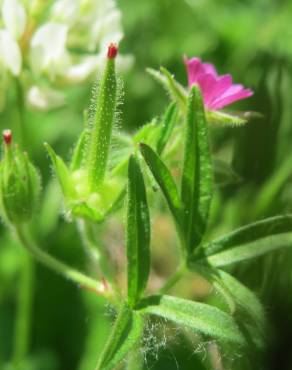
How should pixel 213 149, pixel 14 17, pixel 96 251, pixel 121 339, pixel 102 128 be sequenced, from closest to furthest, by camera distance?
pixel 121 339 → pixel 102 128 → pixel 96 251 → pixel 14 17 → pixel 213 149

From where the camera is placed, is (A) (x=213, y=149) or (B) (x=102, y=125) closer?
(B) (x=102, y=125)

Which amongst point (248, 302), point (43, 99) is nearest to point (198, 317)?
point (248, 302)

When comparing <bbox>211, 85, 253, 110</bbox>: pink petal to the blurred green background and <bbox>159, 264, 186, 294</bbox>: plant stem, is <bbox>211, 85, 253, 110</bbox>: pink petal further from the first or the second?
<bbox>159, 264, 186, 294</bbox>: plant stem

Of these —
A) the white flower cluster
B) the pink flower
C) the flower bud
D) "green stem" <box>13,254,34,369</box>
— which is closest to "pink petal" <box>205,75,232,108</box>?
the pink flower

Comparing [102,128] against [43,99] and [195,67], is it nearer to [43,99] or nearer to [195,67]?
[195,67]

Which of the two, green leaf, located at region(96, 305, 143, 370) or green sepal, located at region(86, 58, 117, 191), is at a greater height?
green sepal, located at region(86, 58, 117, 191)

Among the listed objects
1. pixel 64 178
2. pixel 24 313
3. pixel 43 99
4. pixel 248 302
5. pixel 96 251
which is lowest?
pixel 24 313

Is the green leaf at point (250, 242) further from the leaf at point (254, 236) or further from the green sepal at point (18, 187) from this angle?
the green sepal at point (18, 187)
